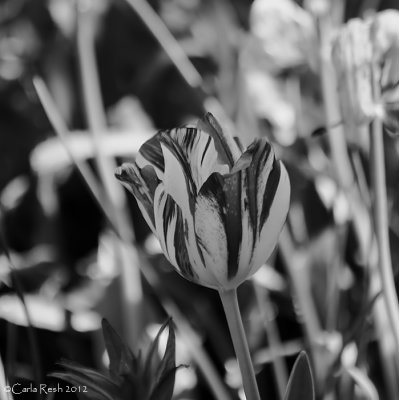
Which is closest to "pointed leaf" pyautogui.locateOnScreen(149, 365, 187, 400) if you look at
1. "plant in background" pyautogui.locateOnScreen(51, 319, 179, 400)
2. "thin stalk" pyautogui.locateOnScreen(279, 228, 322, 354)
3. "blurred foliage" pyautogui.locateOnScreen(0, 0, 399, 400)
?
"plant in background" pyautogui.locateOnScreen(51, 319, 179, 400)

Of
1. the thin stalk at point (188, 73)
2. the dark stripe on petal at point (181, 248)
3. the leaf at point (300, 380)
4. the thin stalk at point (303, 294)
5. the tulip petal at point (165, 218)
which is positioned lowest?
the leaf at point (300, 380)

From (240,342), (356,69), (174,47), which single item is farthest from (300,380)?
(174,47)

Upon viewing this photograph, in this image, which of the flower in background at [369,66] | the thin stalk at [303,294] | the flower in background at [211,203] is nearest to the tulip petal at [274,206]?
the flower in background at [211,203]

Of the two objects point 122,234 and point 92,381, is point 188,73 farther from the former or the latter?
point 92,381

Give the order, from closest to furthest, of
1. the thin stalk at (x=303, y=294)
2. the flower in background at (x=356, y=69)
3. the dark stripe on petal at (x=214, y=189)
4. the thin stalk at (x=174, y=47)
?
the dark stripe on petal at (x=214, y=189)
the flower in background at (x=356, y=69)
the thin stalk at (x=303, y=294)
the thin stalk at (x=174, y=47)

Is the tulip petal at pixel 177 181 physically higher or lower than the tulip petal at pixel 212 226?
higher

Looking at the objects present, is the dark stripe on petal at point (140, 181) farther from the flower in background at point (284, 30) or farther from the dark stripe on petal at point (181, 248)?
the flower in background at point (284, 30)

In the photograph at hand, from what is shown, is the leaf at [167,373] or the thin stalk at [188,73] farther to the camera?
the thin stalk at [188,73]
